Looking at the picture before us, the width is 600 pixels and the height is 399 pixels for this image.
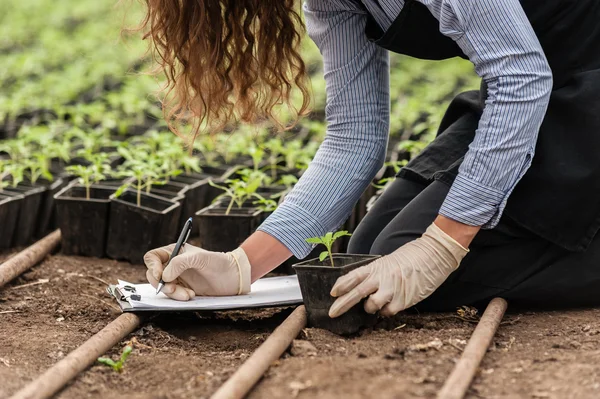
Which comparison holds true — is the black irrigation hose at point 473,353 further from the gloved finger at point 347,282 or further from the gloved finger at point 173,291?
the gloved finger at point 173,291

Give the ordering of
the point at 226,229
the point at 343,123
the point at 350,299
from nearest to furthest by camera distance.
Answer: the point at 350,299 < the point at 343,123 < the point at 226,229

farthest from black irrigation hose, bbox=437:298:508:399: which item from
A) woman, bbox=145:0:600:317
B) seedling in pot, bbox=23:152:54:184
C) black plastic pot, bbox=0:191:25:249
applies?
seedling in pot, bbox=23:152:54:184

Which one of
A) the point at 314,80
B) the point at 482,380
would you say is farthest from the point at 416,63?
the point at 482,380

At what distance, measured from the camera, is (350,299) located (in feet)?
7.46

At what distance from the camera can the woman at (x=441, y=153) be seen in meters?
2.29

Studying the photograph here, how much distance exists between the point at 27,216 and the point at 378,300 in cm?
194

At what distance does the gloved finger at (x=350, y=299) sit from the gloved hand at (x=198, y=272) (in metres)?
0.41

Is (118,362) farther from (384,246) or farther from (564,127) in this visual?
(564,127)

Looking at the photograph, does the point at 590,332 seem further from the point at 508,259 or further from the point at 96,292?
the point at 96,292

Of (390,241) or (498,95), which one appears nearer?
(498,95)

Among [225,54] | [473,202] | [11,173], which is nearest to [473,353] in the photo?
[473,202]

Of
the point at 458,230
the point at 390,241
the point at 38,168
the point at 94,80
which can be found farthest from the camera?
the point at 94,80

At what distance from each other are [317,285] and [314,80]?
487 cm

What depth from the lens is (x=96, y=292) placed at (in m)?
3.02
